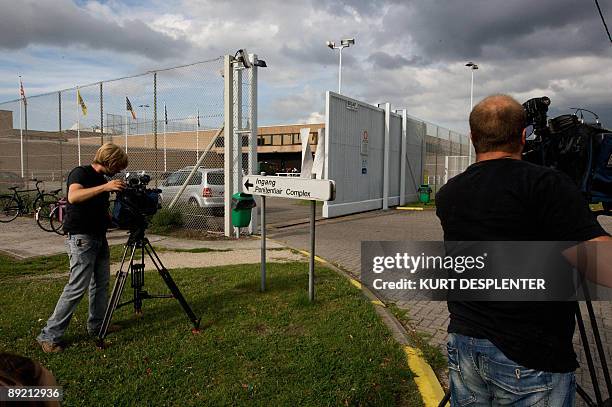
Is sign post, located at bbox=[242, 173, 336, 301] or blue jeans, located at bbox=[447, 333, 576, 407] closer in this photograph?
blue jeans, located at bbox=[447, 333, 576, 407]

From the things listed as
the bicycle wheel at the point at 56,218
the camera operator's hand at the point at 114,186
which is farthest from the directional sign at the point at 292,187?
the bicycle wheel at the point at 56,218

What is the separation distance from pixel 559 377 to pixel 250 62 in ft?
31.7

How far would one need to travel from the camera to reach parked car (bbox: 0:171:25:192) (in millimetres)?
Answer: 16797

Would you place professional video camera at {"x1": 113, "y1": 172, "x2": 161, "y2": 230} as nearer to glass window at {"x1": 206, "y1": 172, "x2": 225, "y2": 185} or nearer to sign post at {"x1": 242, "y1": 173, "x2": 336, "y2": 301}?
sign post at {"x1": 242, "y1": 173, "x2": 336, "y2": 301}

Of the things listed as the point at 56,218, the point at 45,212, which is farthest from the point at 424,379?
the point at 45,212

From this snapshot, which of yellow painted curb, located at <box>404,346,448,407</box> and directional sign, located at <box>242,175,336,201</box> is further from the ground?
directional sign, located at <box>242,175,336,201</box>

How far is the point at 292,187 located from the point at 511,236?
3.74m

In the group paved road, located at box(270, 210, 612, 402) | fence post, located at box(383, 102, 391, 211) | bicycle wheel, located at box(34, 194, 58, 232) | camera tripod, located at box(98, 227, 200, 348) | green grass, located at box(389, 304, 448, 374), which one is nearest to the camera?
green grass, located at box(389, 304, 448, 374)

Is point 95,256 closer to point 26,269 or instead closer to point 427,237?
point 26,269

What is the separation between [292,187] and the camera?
5.36 metres

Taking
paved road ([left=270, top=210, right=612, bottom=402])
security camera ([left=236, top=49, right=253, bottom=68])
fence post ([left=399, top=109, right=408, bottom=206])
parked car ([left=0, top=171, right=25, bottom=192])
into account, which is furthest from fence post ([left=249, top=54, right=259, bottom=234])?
fence post ([left=399, top=109, right=408, bottom=206])

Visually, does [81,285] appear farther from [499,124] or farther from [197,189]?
[197,189]

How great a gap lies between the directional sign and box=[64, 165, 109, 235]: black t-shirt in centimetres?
191

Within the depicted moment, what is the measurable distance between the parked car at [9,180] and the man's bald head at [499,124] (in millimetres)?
18093
